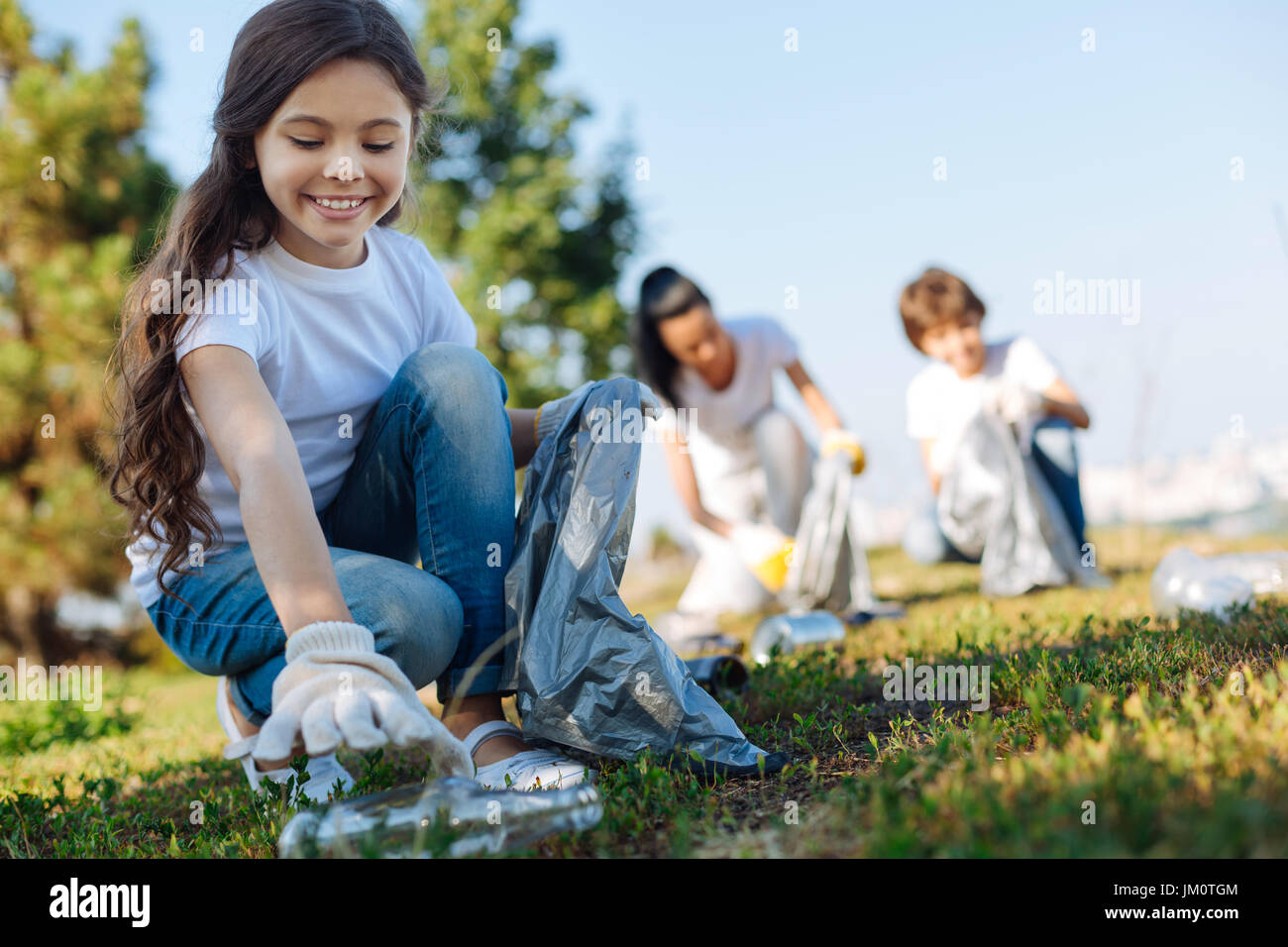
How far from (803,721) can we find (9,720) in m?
3.91

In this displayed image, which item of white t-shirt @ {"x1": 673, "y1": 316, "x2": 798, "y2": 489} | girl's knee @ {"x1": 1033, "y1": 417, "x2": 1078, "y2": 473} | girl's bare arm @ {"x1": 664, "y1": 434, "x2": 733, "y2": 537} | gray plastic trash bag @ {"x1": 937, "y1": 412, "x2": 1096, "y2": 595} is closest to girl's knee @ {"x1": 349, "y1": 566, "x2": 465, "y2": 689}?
girl's bare arm @ {"x1": 664, "y1": 434, "x2": 733, "y2": 537}

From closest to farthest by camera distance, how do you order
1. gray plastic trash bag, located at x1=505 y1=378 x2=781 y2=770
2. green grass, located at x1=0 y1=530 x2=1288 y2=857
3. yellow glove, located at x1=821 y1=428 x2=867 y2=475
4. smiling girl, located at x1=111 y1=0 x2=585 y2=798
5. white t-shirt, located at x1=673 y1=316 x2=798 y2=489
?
green grass, located at x1=0 y1=530 x2=1288 y2=857
smiling girl, located at x1=111 y1=0 x2=585 y2=798
gray plastic trash bag, located at x1=505 y1=378 x2=781 y2=770
yellow glove, located at x1=821 y1=428 x2=867 y2=475
white t-shirt, located at x1=673 y1=316 x2=798 y2=489

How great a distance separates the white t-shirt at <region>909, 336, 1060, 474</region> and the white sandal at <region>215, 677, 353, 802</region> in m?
4.22

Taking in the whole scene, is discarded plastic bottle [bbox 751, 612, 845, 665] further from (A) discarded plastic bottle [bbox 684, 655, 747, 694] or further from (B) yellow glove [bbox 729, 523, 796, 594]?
(A) discarded plastic bottle [bbox 684, 655, 747, 694]

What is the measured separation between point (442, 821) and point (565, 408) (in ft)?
4.16

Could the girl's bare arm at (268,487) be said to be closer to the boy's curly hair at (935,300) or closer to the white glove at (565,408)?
the white glove at (565,408)

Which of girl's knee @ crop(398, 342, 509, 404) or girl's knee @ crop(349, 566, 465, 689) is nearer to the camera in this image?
girl's knee @ crop(349, 566, 465, 689)

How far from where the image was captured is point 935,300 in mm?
5625

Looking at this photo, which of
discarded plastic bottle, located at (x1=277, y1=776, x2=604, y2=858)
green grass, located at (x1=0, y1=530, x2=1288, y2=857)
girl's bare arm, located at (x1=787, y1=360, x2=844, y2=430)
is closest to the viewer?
green grass, located at (x1=0, y1=530, x2=1288, y2=857)

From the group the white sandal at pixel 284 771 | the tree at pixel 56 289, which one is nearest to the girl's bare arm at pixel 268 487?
the white sandal at pixel 284 771

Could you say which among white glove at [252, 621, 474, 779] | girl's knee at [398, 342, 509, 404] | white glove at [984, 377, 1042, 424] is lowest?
white glove at [252, 621, 474, 779]

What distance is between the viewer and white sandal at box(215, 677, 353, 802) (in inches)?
86.7
